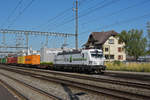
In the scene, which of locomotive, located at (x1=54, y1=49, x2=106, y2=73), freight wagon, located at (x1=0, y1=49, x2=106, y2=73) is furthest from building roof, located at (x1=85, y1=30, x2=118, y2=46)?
locomotive, located at (x1=54, y1=49, x2=106, y2=73)

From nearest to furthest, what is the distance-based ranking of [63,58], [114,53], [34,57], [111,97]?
[111,97]
[63,58]
[34,57]
[114,53]

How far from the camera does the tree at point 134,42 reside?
54491mm

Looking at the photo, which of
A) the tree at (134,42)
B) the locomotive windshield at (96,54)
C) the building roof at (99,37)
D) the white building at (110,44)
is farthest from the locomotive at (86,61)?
the tree at (134,42)

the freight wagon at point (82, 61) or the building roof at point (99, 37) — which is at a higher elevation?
the building roof at point (99, 37)

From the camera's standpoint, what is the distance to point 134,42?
55750 mm

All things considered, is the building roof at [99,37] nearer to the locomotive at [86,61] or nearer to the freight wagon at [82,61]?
the freight wagon at [82,61]

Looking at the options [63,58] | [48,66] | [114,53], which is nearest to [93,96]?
[63,58]

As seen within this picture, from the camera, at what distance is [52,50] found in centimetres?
4088

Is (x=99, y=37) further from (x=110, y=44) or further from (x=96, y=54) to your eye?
(x=96, y=54)

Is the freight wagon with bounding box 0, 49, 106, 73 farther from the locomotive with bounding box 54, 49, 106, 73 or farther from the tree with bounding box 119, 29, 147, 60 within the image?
the tree with bounding box 119, 29, 147, 60

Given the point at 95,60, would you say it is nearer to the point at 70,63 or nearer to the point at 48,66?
the point at 70,63

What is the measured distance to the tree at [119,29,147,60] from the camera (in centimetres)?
5449

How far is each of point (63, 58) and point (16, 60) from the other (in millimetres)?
28867

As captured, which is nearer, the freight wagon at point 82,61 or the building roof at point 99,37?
the freight wagon at point 82,61
